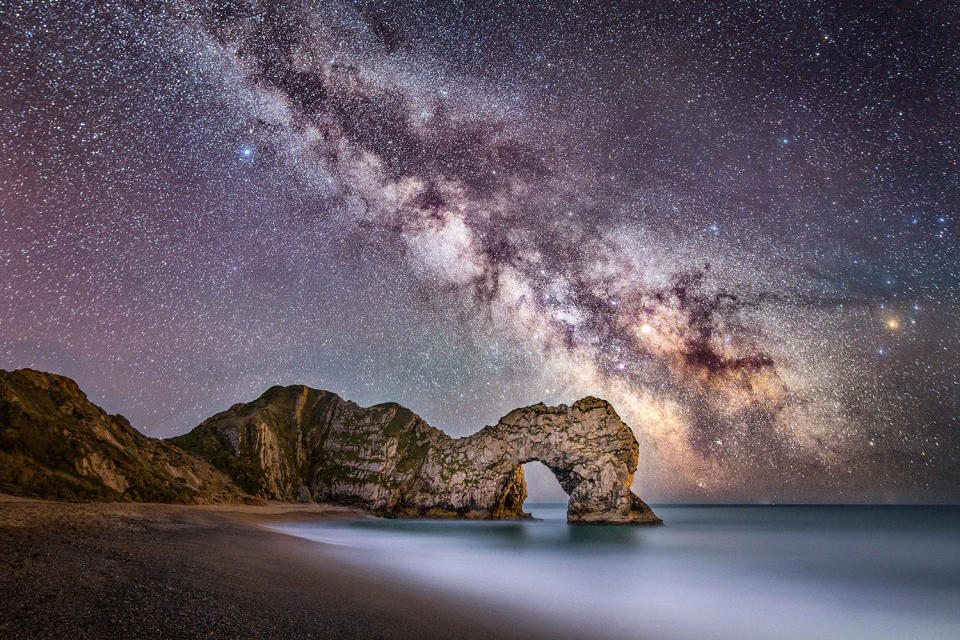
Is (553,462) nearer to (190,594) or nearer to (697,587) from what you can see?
(697,587)

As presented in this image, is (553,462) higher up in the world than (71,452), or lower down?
higher up

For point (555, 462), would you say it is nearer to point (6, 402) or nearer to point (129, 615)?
point (6, 402)

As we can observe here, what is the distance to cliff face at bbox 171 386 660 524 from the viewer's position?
229ft

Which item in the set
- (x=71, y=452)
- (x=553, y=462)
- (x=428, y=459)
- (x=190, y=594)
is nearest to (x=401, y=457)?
(x=428, y=459)

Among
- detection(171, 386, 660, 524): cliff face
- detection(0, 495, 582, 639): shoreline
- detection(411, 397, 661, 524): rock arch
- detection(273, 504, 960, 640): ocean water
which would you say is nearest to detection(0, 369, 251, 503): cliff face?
detection(0, 495, 582, 639): shoreline

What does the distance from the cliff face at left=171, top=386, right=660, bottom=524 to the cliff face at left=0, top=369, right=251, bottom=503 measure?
1060 inches

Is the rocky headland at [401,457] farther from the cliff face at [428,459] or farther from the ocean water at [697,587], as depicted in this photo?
the ocean water at [697,587]

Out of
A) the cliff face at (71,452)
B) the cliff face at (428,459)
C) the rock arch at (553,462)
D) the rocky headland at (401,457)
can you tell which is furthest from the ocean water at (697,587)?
the cliff face at (428,459)

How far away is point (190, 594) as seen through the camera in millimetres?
8352

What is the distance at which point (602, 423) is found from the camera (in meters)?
74.1

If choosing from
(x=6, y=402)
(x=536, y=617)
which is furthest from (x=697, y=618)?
(x=6, y=402)

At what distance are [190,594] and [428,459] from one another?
7464 centimetres

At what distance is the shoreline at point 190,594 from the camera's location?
21.2ft

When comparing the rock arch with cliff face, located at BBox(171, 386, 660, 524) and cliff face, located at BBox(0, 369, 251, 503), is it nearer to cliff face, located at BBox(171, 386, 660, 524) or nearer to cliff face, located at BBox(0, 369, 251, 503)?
cliff face, located at BBox(171, 386, 660, 524)
